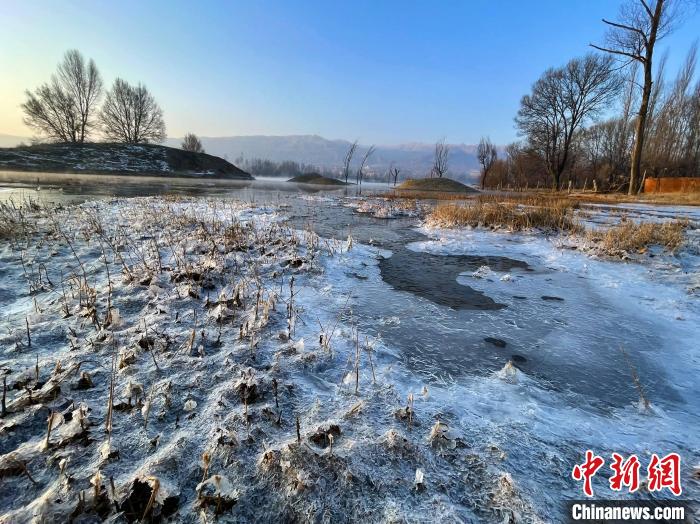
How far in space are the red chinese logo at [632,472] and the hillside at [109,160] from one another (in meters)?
46.9

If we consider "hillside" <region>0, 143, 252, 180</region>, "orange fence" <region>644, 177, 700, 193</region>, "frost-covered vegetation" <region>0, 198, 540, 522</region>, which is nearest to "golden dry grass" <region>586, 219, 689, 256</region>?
"frost-covered vegetation" <region>0, 198, 540, 522</region>

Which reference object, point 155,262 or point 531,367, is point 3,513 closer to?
point 531,367

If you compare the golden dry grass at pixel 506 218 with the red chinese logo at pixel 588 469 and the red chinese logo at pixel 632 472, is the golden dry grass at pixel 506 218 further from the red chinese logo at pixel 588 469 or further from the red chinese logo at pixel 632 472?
the red chinese logo at pixel 588 469

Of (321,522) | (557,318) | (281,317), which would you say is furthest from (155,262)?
(557,318)

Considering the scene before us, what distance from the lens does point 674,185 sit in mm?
18547

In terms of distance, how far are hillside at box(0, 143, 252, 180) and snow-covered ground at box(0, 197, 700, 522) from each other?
4199 cm

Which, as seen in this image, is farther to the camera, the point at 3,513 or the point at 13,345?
the point at 13,345

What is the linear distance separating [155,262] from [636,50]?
2363 centimetres

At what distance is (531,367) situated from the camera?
2721 mm

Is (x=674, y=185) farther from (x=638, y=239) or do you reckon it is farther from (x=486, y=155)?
(x=486, y=155)

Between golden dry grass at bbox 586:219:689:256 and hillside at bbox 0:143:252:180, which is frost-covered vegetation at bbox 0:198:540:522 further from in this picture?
hillside at bbox 0:143:252:180

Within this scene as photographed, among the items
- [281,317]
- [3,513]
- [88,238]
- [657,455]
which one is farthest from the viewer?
[88,238]

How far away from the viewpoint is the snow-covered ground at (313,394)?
1.42m

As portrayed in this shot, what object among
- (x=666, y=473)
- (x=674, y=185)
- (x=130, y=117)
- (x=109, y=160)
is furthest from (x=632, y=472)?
(x=130, y=117)
